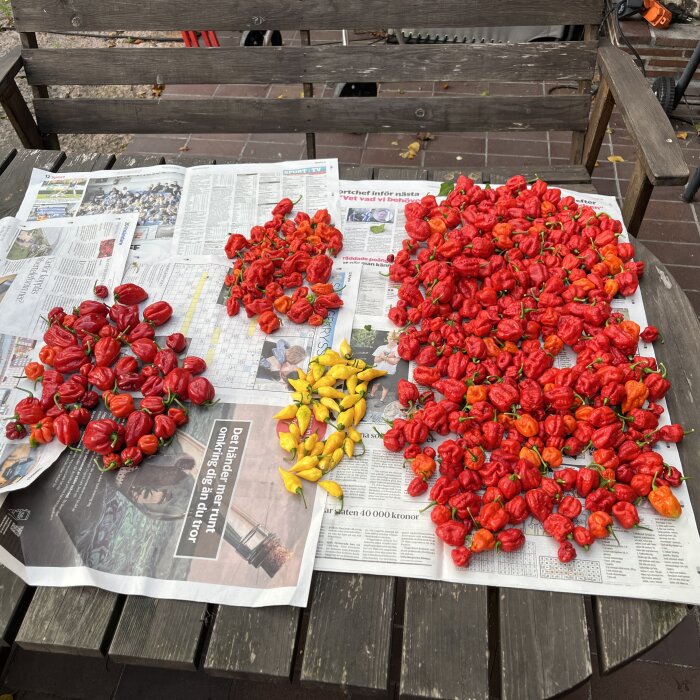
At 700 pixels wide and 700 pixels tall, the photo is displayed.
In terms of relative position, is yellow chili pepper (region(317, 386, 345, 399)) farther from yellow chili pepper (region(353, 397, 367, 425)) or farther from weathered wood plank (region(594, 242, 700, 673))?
weathered wood plank (region(594, 242, 700, 673))

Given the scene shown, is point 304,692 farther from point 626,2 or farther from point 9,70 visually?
point 626,2

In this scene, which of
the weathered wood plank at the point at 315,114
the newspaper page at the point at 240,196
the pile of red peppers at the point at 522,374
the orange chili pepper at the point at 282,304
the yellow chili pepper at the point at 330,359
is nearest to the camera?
the pile of red peppers at the point at 522,374

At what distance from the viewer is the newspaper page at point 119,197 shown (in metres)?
2.27

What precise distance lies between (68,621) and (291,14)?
228 centimetres

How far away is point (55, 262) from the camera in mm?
2148

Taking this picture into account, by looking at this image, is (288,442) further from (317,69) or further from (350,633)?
(317,69)

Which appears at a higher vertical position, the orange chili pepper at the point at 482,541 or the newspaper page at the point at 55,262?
the orange chili pepper at the point at 482,541

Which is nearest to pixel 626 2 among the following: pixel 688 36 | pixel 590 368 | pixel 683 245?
pixel 688 36

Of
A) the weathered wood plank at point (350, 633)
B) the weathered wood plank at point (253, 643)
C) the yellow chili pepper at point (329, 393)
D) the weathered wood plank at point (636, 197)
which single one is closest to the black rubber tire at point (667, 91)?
the weathered wood plank at point (636, 197)

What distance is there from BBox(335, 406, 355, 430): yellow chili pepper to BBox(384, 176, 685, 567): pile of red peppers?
0.11 meters

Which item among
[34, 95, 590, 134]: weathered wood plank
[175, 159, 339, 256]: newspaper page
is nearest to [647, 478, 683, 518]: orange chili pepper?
[175, 159, 339, 256]: newspaper page

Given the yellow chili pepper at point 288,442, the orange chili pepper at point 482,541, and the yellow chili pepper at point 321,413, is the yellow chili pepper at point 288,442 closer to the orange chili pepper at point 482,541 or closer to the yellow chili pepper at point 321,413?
the yellow chili pepper at point 321,413

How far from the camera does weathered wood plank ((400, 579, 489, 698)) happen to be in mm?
1230

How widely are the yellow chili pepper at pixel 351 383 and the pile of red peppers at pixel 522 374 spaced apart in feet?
0.42
